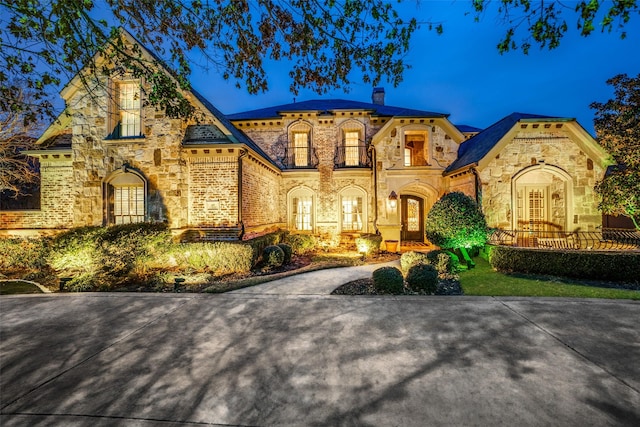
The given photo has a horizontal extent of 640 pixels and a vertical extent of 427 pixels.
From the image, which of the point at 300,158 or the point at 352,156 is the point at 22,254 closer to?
the point at 300,158

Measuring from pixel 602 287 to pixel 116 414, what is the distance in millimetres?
9907

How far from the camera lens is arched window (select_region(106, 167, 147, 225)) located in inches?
409

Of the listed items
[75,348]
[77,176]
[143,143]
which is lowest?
[75,348]

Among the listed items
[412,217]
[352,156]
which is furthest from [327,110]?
[412,217]

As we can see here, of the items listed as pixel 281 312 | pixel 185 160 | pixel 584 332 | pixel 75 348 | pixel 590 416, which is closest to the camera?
pixel 590 416

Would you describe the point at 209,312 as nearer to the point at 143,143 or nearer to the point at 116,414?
the point at 116,414

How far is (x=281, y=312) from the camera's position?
4961 mm

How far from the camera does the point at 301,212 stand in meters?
15.3

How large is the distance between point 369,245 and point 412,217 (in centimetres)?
478

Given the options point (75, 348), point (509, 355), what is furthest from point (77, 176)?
point (509, 355)

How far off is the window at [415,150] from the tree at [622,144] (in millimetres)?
6721

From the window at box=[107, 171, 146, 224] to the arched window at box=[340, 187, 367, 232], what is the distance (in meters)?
9.66

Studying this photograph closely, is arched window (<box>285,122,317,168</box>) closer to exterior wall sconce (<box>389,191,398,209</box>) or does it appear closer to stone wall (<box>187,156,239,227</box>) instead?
exterior wall sconce (<box>389,191,398,209</box>)

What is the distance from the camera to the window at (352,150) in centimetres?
1501
